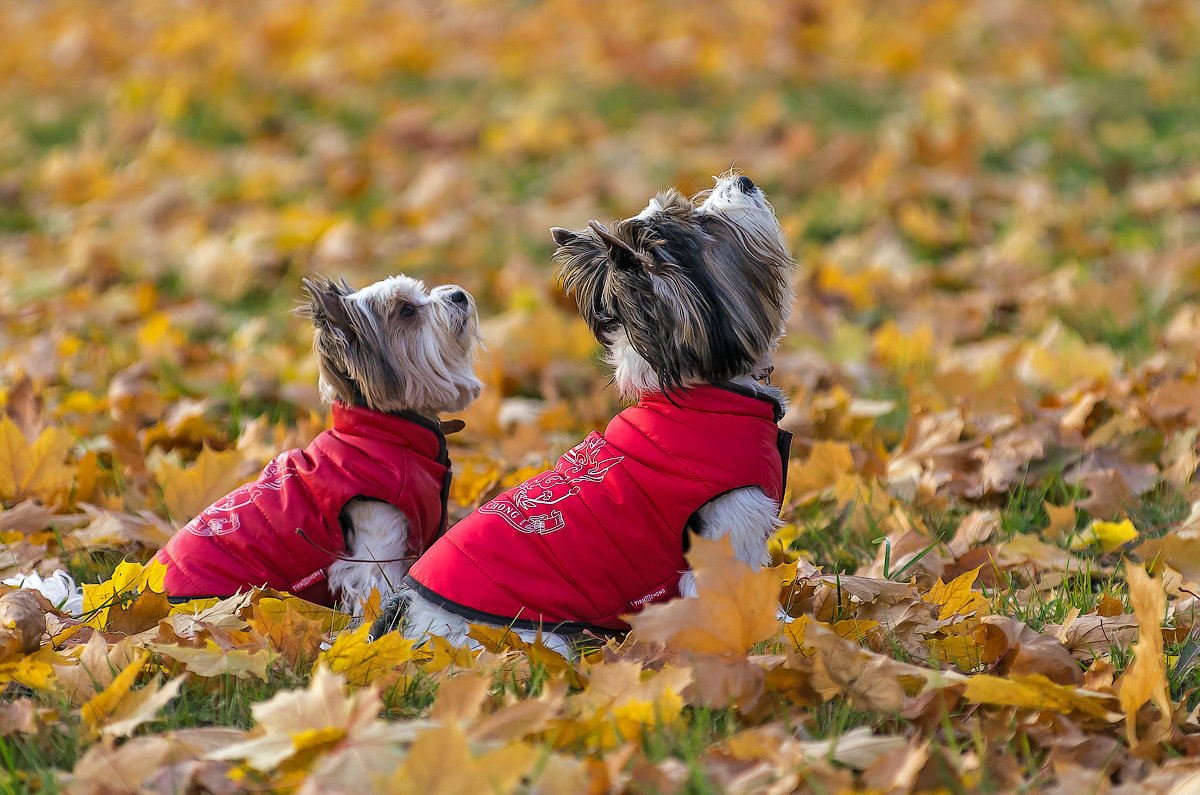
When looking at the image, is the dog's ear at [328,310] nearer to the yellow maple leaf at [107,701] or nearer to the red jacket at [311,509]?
the red jacket at [311,509]

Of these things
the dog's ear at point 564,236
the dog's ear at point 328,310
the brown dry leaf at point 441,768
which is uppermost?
the dog's ear at point 564,236

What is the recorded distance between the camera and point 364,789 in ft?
6.50

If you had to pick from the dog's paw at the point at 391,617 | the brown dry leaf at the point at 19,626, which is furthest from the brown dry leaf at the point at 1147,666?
the brown dry leaf at the point at 19,626

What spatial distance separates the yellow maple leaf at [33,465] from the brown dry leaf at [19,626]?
1.10m

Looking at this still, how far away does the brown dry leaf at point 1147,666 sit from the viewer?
225cm

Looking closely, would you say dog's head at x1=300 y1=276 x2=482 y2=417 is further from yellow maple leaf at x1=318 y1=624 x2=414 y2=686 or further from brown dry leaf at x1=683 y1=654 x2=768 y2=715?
brown dry leaf at x1=683 y1=654 x2=768 y2=715

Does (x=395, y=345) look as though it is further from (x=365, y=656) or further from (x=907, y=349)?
(x=907, y=349)

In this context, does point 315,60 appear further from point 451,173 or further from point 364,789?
point 364,789

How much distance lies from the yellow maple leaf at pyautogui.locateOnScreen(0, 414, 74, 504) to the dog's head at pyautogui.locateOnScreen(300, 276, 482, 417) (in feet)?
2.96

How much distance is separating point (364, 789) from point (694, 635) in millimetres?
770

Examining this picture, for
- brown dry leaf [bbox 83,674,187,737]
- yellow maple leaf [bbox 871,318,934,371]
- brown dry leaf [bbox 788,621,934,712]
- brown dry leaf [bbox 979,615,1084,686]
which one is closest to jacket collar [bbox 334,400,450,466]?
brown dry leaf [bbox 83,674,187,737]

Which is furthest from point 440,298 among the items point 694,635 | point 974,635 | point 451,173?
point 451,173

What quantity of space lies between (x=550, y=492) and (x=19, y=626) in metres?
1.32

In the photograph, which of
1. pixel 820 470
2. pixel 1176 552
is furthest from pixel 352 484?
pixel 1176 552
